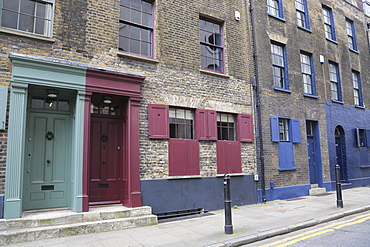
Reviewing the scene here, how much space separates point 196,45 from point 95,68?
3607 mm

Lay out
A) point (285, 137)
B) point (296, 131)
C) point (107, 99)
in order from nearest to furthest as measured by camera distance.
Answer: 1. point (107, 99)
2. point (285, 137)
3. point (296, 131)

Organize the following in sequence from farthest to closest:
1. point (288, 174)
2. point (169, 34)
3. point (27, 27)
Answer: point (288, 174)
point (169, 34)
point (27, 27)

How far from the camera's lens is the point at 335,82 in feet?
48.1

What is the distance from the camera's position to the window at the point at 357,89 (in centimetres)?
1588

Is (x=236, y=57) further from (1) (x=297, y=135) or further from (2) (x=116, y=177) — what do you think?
(2) (x=116, y=177)

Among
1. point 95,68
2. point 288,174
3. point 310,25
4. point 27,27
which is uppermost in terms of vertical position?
point 310,25

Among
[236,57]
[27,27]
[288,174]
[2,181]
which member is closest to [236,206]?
[288,174]

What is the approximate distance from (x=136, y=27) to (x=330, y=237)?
285 inches

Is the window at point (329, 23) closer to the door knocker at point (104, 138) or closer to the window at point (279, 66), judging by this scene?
the window at point (279, 66)

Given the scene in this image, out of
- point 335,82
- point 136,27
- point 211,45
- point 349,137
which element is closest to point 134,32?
point 136,27

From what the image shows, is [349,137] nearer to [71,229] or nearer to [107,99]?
[107,99]

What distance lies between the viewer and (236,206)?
9398 millimetres

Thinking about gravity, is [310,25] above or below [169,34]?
above

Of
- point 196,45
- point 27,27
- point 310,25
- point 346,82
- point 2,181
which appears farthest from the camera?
point 346,82
